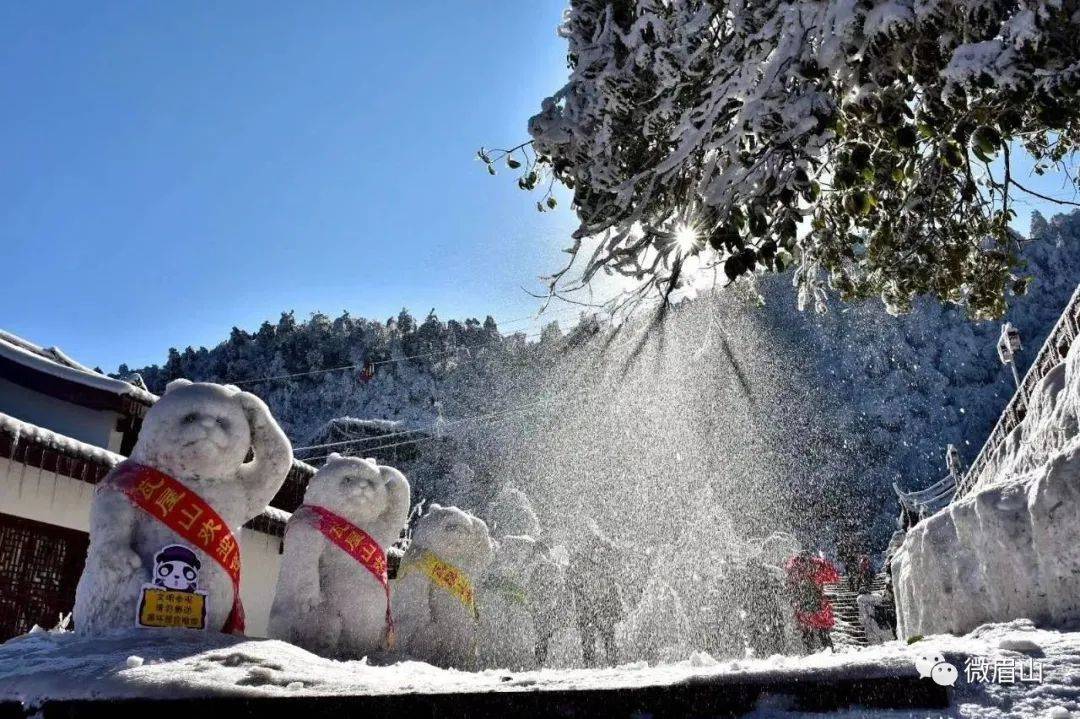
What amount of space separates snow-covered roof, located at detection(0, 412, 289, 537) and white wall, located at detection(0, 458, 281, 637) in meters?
0.28

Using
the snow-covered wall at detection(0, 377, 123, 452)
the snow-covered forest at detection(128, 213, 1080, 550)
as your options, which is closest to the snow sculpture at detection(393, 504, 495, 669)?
the snow-covered wall at detection(0, 377, 123, 452)

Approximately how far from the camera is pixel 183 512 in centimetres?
456

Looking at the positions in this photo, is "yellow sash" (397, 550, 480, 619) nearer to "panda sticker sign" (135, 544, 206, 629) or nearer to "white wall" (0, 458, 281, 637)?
"white wall" (0, 458, 281, 637)

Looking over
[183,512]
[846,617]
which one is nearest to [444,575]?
[183,512]

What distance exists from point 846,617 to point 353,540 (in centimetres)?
1384

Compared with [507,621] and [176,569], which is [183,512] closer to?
[176,569]

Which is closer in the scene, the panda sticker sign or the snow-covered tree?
the snow-covered tree

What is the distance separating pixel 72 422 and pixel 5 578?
2406 mm

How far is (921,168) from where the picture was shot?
440cm

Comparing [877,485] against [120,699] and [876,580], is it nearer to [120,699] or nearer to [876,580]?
[876,580]
